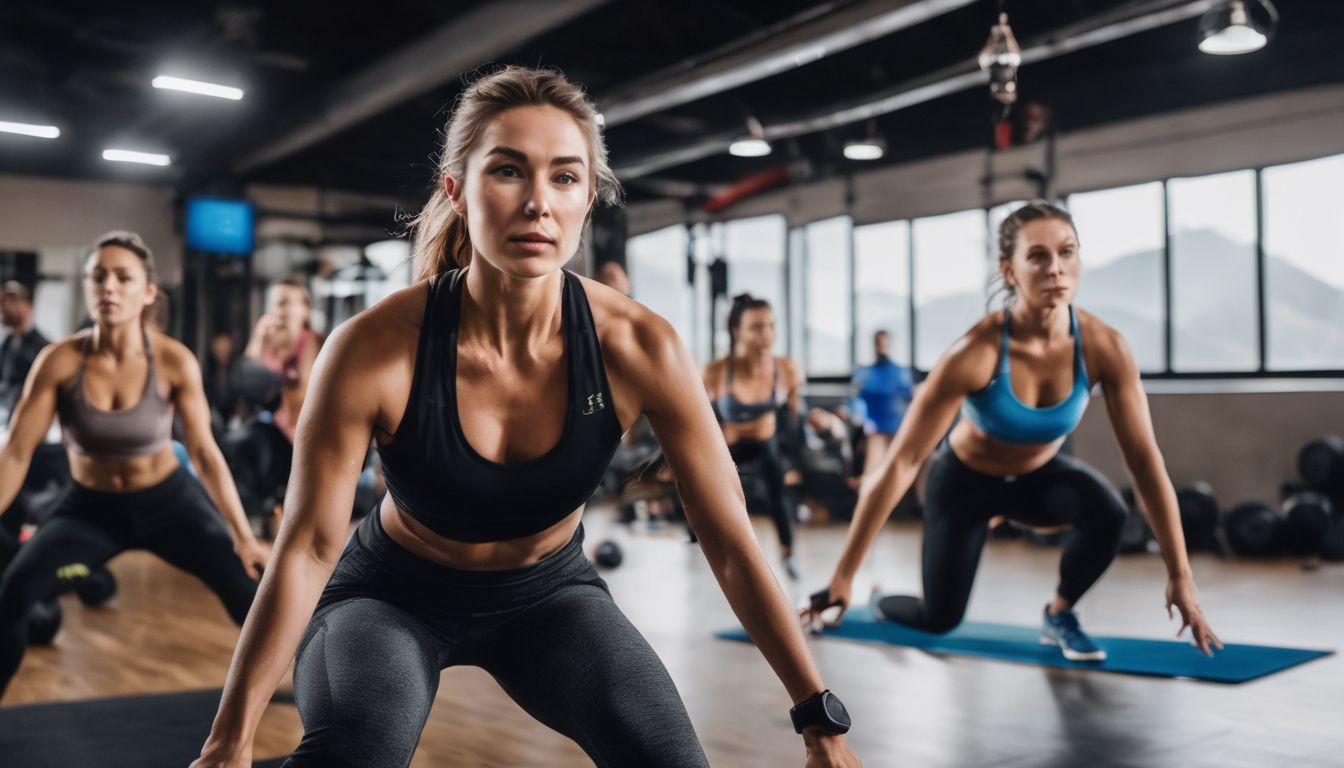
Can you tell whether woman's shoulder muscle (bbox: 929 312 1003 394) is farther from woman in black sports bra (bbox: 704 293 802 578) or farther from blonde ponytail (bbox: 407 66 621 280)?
woman in black sports bra (bbox: 704 293 802 578)

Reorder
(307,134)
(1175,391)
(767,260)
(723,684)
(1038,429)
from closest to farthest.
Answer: (1038,429), (723,684), (1175,391), (307,134), (767,260)

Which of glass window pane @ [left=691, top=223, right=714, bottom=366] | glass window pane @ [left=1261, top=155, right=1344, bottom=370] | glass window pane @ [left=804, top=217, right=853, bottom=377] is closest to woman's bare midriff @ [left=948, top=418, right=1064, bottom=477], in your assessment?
glass window pane @ [left=1261, top=155, right=1344, bottom=370]

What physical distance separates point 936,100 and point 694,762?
8.52 metres

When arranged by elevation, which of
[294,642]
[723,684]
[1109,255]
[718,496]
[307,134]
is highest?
[307,134]

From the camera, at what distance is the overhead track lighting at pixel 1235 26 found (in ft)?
16.3

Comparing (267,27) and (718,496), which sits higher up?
(267,27)

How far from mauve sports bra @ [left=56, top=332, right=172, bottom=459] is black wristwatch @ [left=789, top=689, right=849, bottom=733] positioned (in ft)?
7.94

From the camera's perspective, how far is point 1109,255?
342 inches

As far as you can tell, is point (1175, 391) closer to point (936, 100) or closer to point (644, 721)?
point (936, 100)

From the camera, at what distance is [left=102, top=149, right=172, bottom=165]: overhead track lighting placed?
1068 cm

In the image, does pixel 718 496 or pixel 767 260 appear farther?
pixel 767 260

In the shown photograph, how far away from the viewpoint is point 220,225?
38.2ft

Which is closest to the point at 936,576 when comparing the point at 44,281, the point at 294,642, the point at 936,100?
the point at 294,642

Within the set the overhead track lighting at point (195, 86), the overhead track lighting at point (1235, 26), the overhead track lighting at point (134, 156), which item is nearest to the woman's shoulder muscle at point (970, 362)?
the overhead track lighting at point (1235, 26)
